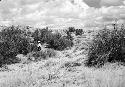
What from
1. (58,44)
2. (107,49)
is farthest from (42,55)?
(107,49)

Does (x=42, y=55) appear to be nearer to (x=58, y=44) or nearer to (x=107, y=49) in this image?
(x=58, y=44)

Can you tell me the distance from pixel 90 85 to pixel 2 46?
13.0 metres

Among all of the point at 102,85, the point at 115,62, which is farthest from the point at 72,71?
the point at 102,85

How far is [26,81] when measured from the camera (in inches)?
358

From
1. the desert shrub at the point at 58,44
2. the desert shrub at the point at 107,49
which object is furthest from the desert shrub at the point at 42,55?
the desert shrub at the point at 107,49

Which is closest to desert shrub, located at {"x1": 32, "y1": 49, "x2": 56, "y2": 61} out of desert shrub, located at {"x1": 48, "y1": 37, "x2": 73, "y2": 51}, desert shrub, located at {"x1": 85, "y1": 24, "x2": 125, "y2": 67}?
desert shrub, located at {"x1": 48, "y1": 37, "x2": 73, "y2": 51}

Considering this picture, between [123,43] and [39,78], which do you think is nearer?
[39,78]

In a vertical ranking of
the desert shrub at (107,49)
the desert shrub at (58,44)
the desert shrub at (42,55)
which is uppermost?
the desert shrub at (107,49)

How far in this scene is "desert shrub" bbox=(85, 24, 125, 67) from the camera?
11695mm

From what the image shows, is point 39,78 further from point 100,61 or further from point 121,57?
point 121,57

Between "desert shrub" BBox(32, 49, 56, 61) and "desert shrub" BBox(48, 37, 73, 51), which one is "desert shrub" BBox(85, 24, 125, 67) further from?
"desert shrub" BBox(48, 37, 73, 51)

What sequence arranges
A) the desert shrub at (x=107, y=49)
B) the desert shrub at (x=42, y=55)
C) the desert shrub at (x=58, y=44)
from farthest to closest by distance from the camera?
the desert shrub at (x=58, y=44)
the desert shrub at (x=42, y=55)
the desert shrub at (x=107, y=49)

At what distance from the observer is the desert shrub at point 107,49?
11.7 metres

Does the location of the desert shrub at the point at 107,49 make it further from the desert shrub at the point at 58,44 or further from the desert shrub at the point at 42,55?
the desert shrub at the point at 58,44
